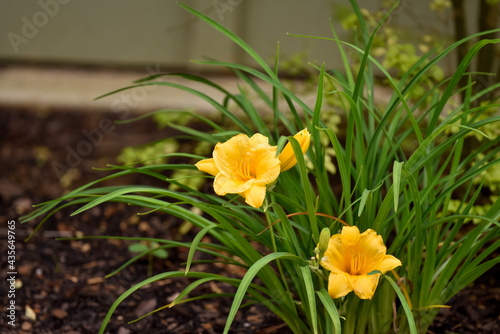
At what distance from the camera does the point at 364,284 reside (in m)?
1.29

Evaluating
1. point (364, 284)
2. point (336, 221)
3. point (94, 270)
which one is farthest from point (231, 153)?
point (94, 270)

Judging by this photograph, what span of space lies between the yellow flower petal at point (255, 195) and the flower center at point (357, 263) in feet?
0.89

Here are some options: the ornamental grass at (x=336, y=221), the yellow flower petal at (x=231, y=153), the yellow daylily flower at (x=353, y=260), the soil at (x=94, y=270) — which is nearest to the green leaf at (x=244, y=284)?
the ornamental grass at (x=336, y=221)

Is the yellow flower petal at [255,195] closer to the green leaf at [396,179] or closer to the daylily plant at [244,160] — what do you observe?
the daylily plant at [244,160]

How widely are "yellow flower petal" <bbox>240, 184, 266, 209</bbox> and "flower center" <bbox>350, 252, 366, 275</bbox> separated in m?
0.27

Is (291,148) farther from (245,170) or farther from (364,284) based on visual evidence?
(364,284)

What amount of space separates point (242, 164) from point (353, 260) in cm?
34

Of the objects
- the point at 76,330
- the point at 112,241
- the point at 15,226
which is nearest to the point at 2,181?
the point at 15,226

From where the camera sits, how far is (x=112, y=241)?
2.45 metres

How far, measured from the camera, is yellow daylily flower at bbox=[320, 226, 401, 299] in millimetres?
1292

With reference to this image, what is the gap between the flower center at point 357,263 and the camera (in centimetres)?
134

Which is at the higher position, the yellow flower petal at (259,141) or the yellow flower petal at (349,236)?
the yellow flower petal at (259,141)

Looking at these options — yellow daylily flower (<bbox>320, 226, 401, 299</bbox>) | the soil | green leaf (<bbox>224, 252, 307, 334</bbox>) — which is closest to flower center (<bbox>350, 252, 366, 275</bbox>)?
yellow daylily flower (<bbox>320, 226, 401, 299</bbox>)

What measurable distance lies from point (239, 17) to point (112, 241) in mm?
2296
